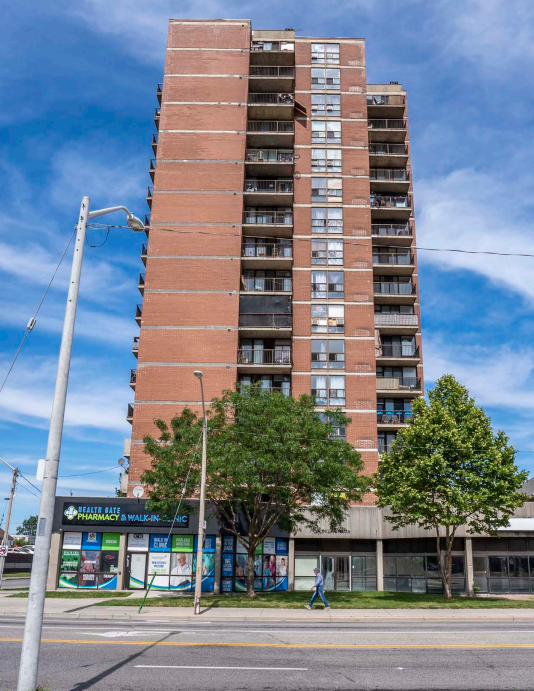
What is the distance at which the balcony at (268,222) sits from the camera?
44.5 meters

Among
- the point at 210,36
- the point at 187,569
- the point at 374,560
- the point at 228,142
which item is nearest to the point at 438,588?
the point at 374,560

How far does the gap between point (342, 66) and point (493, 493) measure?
3743 cm

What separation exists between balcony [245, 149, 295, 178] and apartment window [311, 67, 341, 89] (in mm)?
6859

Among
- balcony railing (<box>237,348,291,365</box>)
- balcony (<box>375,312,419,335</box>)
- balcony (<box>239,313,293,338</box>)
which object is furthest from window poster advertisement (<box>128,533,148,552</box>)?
balcony (<box>375,312,419,335</box>)

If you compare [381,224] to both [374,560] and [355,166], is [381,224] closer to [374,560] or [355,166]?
[355,166]

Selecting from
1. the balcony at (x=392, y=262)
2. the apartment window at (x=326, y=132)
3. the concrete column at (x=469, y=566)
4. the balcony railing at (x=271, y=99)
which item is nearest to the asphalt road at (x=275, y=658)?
the concrete column at (x=469, y=566)

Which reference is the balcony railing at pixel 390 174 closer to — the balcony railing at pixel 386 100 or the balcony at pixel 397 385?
the balcony railing at pixel 386 100

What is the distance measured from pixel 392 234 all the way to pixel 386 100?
43.7 ft

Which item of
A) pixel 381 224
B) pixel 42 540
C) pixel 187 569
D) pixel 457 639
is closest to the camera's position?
pixel 42 540

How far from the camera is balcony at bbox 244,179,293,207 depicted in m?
45.1

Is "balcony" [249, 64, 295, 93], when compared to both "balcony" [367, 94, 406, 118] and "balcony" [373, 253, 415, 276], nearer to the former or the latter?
"balcony" [367, 94, 406, 118]

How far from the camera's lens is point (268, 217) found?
4603cm

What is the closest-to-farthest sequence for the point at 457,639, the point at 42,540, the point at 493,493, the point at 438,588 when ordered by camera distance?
the point at 42,540 < the point at 457,639 < the point at 493,493 < the point at 438,588

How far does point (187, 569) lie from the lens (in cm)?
3434
